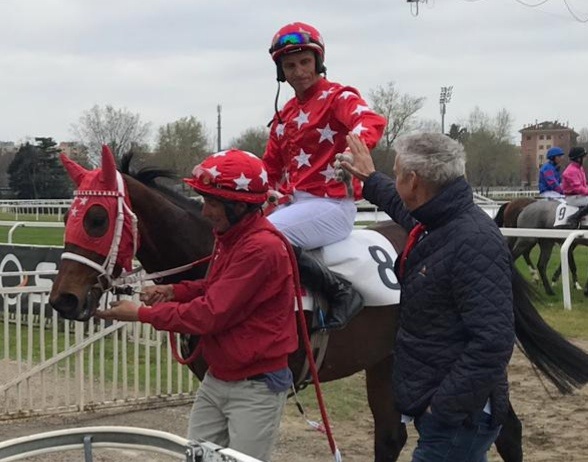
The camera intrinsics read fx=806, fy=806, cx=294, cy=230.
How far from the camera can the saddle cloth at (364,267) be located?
4.21 m

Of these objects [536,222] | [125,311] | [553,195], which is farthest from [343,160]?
[553,195]

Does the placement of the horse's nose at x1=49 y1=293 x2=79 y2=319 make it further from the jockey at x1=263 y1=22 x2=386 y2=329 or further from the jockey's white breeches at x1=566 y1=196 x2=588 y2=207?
the jockey's white breeches at x1=566 y1=196 x2=588 y2=207

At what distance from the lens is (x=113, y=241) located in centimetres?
359

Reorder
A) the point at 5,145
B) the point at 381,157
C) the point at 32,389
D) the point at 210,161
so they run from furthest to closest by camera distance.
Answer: the point at 5,145, the point at 381,157, the point at 32,389, the point at 210,161

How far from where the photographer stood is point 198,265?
3.87 meters

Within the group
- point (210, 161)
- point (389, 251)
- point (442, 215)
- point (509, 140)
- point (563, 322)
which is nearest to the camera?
point (442, 215)

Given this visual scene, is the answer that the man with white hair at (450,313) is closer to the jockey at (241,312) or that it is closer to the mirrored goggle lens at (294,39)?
the jockey at (241,312)

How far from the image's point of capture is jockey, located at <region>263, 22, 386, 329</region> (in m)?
3.95

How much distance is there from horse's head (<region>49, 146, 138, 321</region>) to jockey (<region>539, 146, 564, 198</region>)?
11.5 m

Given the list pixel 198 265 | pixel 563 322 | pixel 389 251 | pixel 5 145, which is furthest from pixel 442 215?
pixel 5 145

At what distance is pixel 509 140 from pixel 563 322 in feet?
163

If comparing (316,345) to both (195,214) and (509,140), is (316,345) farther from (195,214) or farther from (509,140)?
(509,140)

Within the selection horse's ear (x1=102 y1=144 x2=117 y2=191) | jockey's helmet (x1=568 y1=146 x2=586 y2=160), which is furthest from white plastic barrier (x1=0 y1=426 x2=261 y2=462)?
jockey's helmet (x1=568 y1=146 x2=586 y2=160)

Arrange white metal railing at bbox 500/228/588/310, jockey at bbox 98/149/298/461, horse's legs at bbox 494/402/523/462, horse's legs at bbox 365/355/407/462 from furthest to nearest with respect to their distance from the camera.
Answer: white metal railing at bbox 500/228/588/310
horse's legs at bbox 365/355/407/462
horse's legs at bbox 494/402/523/462
jockey at bbox 98/149/298/461
